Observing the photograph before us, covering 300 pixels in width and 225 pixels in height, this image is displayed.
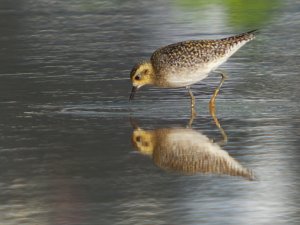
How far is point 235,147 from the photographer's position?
12.2 m

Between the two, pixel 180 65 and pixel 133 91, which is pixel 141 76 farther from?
pixel 180 65

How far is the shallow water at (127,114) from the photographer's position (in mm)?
10094

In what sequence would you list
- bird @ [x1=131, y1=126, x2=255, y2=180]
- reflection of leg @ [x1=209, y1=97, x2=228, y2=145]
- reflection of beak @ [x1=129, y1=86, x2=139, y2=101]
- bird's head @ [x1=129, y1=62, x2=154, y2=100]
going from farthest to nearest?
bird's head @ [x1=129, y1=62, x2=154, y2=100] < reflection of beak @ [x1=129, y1=86, x2=139, y2=101] < reflection of leg @ [x1=209, y1=97, x2=228, y2=145] < bird @ [x1=131, y1=126, x2=255, y2=180]

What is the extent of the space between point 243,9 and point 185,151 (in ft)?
33.8

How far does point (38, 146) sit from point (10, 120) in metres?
1.41

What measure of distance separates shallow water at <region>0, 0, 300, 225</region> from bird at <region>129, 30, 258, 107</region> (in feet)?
0.87

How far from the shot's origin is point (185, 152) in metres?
12.0

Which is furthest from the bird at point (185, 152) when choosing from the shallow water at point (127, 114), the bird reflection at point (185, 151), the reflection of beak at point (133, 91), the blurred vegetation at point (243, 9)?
the blurred vegetation at point (243, 9)

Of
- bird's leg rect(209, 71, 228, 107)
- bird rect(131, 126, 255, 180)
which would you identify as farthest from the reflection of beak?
bird rect(131, 126, 255, 180)

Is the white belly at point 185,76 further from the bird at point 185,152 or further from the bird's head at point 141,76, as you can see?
the bird at point 185,152

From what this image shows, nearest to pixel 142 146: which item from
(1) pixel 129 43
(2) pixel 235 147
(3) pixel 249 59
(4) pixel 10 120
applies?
(2) pixel 235 147

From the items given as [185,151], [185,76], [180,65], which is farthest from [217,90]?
[185,151]

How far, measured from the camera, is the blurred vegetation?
20547 mm

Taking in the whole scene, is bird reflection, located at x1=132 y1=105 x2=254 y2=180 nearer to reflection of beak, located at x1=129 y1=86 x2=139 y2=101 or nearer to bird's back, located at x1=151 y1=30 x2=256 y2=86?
reflection of beak, located at x1=129 y1=86 x2=139 y2=101
